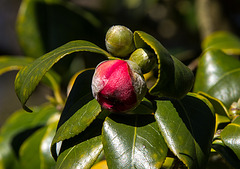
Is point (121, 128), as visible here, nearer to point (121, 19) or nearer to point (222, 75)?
point (222, 75)

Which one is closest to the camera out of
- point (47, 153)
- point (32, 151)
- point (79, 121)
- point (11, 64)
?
point (79, 121)

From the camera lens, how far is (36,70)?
25.7 inches

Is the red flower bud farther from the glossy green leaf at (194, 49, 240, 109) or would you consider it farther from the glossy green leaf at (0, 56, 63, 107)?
the glossy green leaf at (0, 56, 63, 107)

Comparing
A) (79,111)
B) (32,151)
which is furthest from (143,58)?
(32,151)

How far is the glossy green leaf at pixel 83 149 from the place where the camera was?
67 cm

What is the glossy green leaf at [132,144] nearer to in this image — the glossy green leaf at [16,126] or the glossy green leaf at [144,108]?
the glossy green leaf at [144,108]

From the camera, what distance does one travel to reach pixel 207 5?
1.70 m

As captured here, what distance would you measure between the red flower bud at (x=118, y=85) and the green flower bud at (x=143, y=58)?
0.03 meters

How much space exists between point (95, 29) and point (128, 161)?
1.15 meters

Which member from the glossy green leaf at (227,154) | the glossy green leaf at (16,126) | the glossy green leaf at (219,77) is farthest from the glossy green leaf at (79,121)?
the glossy green leaf at (16,126)

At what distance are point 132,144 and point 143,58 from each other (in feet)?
0.52

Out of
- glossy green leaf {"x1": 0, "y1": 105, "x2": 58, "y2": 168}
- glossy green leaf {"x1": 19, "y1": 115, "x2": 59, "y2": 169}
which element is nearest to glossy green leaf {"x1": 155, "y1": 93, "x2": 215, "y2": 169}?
glossy green leaf {"x1": 19, "y1": 115, "x2": 59, "y2": 169}

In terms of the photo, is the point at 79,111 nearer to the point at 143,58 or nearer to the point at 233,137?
the point at 143,58

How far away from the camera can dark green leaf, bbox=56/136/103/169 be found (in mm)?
668
